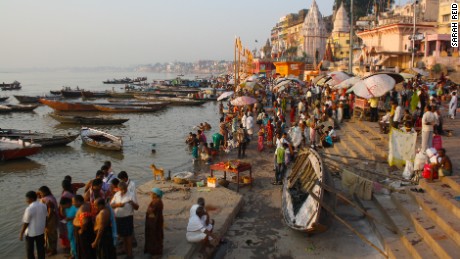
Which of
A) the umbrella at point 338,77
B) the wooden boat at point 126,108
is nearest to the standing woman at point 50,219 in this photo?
the umbrella at point 338,77

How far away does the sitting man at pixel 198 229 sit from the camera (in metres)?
6.48

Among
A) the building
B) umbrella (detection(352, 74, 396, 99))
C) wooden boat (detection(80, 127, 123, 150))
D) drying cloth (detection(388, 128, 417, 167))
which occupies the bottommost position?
wooden boat (detection(80, 127, 123, 150))

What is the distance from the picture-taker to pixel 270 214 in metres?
8.58

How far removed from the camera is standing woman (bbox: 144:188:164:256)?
6059 millimetres

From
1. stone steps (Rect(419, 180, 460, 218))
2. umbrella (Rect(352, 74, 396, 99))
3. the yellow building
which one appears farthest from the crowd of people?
the yellow building

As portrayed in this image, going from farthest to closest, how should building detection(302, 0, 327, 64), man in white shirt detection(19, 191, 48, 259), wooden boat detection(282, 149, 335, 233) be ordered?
building detection(302, 0, 327, 64) < wooden boat detection(282, 149, 335, 233) < man in white shirt detection(19, 191, 48, 259)

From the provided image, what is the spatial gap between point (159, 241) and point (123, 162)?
1082 centimetres

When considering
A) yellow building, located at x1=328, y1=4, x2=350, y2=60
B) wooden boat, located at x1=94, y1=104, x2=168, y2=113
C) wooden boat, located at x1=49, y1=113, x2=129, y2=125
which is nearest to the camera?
wooden boat, located at x1=49, y1=113, x2=129, y2=125

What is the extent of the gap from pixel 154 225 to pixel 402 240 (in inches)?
163

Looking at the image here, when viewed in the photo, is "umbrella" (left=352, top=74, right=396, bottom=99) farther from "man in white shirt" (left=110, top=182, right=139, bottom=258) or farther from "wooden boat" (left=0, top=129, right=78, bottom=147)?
"wooden boat" (left=0, top=129, right=78, bottom=147)

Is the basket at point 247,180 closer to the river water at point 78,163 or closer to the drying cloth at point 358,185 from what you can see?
the drying cloth at point 358,185

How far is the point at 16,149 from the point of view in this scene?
54.7 feet

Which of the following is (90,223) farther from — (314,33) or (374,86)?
(314,33)

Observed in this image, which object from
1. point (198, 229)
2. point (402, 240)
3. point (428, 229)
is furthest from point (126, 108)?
point (428, 229)
